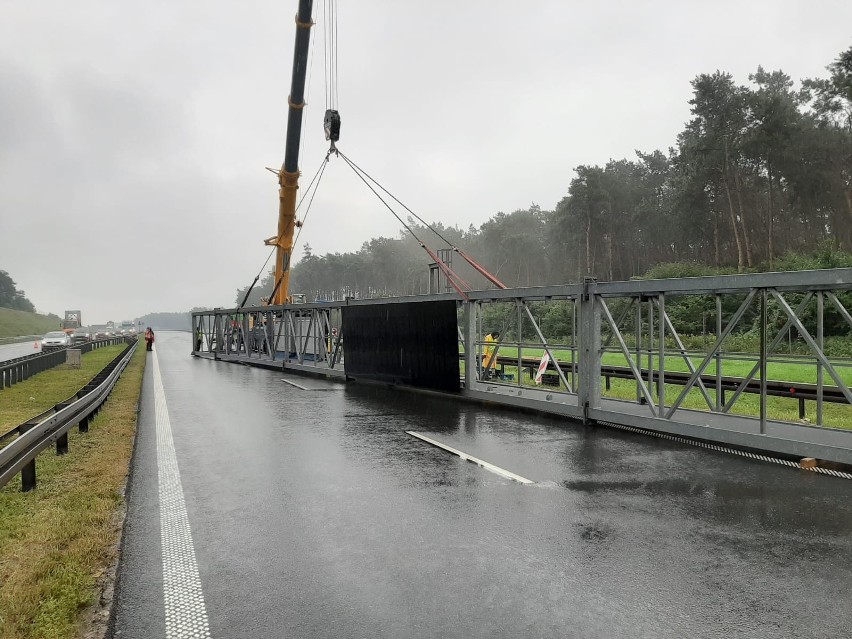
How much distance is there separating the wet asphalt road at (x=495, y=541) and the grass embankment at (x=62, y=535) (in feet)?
0.82

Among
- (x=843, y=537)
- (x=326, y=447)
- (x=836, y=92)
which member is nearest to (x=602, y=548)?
(x=843, y=537)

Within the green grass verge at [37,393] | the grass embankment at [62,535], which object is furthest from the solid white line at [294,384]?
the grass embankment at [62,535]

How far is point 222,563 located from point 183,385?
14.6 metres

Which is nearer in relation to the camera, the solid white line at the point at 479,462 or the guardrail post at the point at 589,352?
the solid white line at the point at 479,462

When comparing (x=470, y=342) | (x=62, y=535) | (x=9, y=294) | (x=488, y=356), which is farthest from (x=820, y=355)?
(x=9, y=294)

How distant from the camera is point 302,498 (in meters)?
6.20

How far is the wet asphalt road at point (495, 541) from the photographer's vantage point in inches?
146

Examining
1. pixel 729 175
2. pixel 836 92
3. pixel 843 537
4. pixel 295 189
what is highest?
pixel 836 92

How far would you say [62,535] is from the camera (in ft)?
16.5

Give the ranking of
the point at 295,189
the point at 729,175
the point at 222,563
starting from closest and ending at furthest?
the point at 222,563, the point at 295,189, the point at 729,175

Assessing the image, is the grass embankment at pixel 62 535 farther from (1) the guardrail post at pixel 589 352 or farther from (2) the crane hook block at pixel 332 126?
(2) the crane hook block at pixel 332 126

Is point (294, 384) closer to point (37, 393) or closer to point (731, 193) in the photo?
point (37, 393)

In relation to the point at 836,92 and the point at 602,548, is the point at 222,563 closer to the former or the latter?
the point at 602,548

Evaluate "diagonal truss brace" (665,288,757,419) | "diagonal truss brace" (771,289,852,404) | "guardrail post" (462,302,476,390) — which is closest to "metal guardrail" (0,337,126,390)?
"guardrail post" (462,302,476,390)
